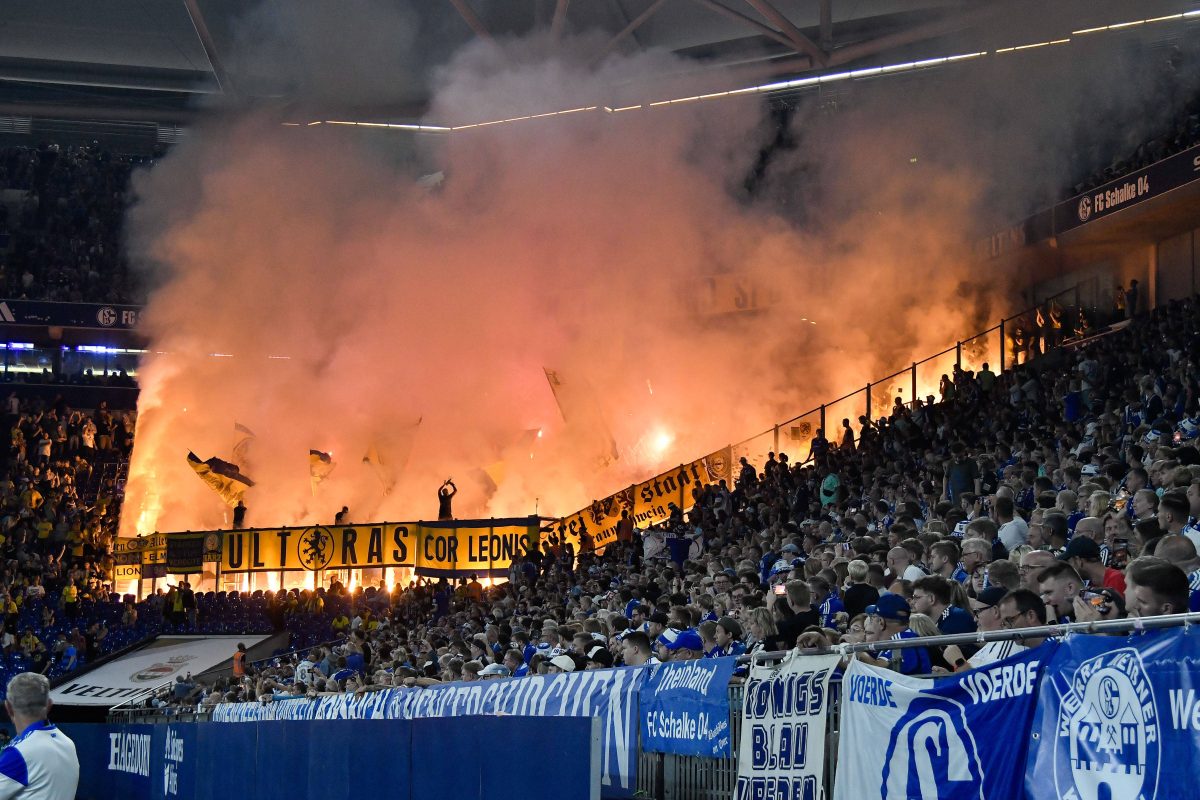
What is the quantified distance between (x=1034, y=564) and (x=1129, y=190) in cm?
1828

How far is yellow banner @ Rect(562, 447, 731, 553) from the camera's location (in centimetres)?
2530

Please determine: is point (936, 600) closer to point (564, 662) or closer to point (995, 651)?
point (995, 651)

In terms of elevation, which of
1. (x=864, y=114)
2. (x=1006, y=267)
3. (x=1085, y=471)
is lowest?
(x=1085, y=471)

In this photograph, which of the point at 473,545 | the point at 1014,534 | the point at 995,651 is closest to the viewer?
the point at 995,651

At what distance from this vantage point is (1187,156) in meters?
21.5

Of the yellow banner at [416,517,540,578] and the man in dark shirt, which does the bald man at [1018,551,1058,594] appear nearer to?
the man in dark shirt

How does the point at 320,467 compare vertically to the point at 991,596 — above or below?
above

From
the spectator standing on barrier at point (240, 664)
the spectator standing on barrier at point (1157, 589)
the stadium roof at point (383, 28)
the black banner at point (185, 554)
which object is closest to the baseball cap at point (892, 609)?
the spectator standing on barrier at point (1157, 589)

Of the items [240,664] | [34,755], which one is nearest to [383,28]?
[240,664]

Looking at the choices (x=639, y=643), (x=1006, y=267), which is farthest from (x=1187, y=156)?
(x=639, y=643)

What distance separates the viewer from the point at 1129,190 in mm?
23141

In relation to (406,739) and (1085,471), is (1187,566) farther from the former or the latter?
(1085,471)

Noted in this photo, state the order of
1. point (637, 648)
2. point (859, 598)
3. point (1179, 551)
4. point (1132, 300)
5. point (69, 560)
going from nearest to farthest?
point (1179, 551) → point (859, 598) → point (637, 648) → point (1132, 300) → point (69, 560)

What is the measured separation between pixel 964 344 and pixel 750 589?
17.3 meters
